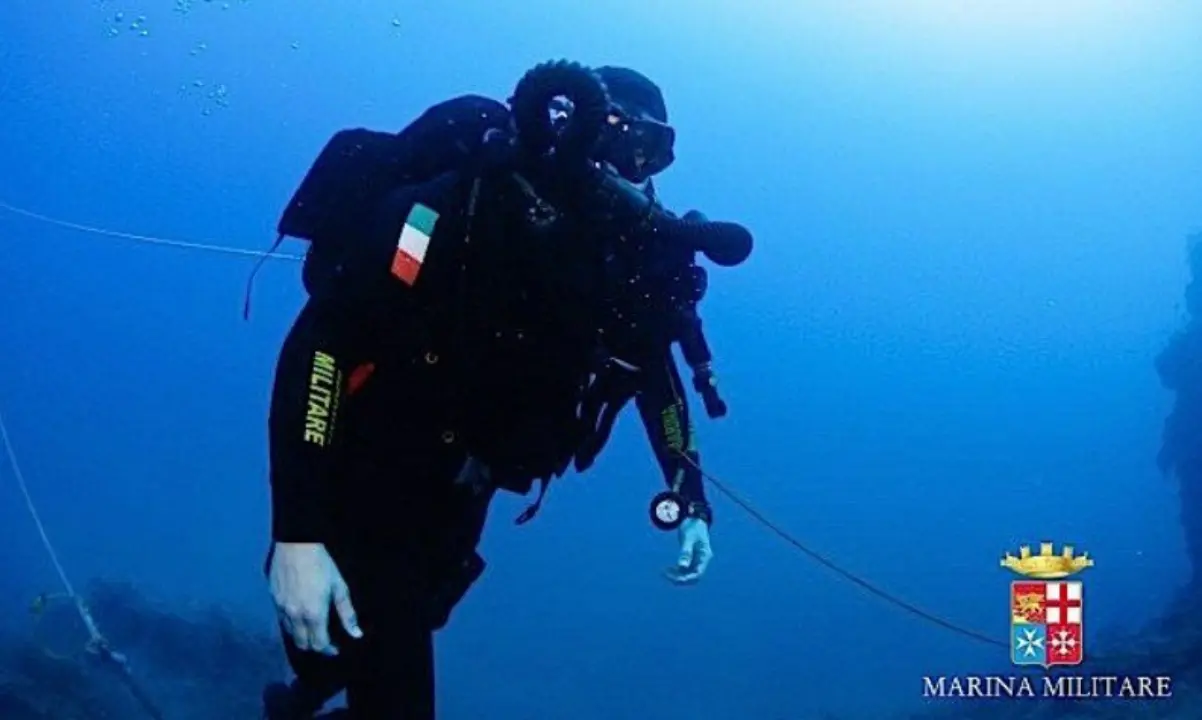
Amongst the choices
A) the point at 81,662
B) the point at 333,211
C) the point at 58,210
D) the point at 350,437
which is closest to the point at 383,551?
the point at 350,437

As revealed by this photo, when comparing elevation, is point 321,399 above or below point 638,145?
below

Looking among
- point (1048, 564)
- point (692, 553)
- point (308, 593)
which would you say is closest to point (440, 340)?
point (308, 593)

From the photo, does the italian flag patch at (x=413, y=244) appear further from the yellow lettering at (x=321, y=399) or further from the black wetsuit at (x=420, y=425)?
the yellow lettering at (x=321, y=399)

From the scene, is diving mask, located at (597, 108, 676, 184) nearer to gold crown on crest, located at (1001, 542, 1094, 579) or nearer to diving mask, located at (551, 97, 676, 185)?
diving mask, located at (551, 97, 676, 185)

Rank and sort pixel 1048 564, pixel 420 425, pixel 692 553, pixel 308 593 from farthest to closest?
pixel 1048 564 < pixel 692 553 < pixel 420 425 < pixel 308 593

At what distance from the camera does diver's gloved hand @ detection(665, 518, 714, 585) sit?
327cm

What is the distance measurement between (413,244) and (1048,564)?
5.10 meters

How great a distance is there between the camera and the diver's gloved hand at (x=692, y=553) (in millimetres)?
3266

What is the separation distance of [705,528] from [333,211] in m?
1.71

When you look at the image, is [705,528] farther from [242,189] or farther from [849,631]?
[242,189]

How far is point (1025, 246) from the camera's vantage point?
166 feet

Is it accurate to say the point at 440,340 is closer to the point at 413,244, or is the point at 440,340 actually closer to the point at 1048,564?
the point at 413,244

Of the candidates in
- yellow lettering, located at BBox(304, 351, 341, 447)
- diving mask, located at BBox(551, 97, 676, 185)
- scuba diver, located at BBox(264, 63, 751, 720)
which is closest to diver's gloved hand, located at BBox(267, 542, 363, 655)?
scuba diver, located at BBox(264, 63, 751, 720)

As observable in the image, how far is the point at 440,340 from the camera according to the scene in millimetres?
2711
